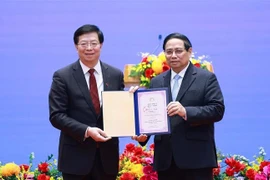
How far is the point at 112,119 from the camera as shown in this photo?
2.54m

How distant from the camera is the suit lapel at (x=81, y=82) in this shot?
2564 millimetres

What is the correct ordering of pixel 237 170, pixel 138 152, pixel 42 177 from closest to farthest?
pixel 42 177
pixel 237 170
pixel 138 152

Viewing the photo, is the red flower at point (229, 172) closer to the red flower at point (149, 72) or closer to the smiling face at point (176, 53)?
the red flower at point (149, 72)

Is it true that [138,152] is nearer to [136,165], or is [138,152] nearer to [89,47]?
[136,165]

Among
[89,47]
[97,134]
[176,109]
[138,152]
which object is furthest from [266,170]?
[89,47]

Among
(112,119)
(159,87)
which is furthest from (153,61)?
(112,119)

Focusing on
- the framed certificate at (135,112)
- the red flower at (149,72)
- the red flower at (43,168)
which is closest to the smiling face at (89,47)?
the framed certificate at (135,112)

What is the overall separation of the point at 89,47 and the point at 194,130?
2.14ft

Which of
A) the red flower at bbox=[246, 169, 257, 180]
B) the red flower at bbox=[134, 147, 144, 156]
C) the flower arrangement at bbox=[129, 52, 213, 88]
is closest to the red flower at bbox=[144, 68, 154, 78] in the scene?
the flower arrangement at bbox=[129, 52, 213, 88]

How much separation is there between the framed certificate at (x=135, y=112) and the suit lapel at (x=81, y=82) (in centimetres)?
9

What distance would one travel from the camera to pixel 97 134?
247 cm

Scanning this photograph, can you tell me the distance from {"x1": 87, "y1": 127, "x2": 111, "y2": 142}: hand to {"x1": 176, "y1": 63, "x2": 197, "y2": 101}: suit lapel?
0.40 m

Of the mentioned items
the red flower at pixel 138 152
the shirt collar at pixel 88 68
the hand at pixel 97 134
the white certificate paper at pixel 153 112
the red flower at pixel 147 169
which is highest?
the shirt collar at pixel 88 68

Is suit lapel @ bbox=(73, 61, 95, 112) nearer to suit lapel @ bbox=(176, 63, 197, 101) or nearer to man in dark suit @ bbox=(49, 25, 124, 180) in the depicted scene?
man in dark suit @ bbox=(49, 25, 124, 180)
